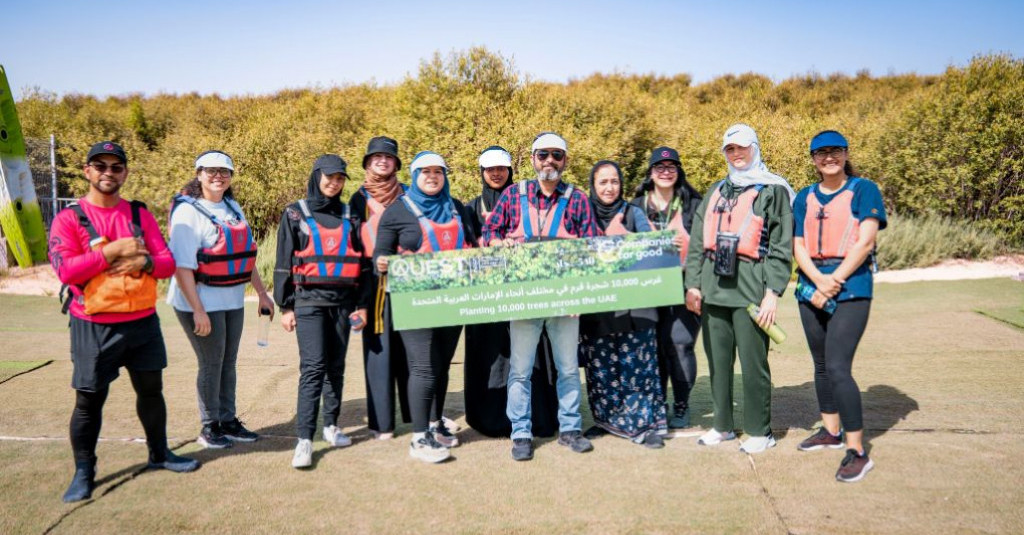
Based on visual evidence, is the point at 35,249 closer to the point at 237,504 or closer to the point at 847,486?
the point at 237,504

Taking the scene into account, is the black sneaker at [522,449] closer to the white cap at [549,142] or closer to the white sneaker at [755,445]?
the white sneaker at [755,445]

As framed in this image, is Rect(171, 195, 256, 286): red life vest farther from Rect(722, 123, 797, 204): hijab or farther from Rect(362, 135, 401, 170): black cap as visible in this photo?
Rect(722, 123, 797, 204): hijab

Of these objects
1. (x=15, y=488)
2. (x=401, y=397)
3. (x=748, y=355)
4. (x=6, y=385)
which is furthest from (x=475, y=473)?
(x=6, y=385)

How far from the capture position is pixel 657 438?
4832 mm

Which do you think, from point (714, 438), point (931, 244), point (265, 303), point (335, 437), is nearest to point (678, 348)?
point (714, 438)

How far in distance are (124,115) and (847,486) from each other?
4155 cm

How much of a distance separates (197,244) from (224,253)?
0.17 m

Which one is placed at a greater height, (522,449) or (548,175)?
(548,175)

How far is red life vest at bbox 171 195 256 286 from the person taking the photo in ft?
15.3

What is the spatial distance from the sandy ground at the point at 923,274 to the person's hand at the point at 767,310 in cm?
1063

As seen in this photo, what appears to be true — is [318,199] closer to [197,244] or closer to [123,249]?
[197,244]

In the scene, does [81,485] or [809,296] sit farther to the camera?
[809,296]

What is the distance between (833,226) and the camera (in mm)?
4344

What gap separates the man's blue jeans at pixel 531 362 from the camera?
15.5 feet
